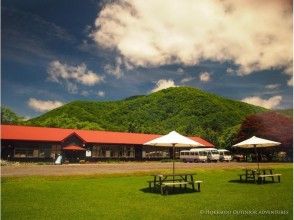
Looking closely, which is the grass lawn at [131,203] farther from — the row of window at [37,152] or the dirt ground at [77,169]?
the row of window at [37,152]

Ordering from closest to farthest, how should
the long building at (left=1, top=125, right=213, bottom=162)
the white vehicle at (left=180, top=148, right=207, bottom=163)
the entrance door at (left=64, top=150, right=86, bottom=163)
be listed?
the long building at (left=1, top=125, right=213, bottom=162)
the entrance door at (left=64, top=150, right=86, bottom=163)
the white vehicle at (left=180, top=148, right=207, bottom=163)

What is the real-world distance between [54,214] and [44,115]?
11058cm

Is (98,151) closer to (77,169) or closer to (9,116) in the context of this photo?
(77,169)

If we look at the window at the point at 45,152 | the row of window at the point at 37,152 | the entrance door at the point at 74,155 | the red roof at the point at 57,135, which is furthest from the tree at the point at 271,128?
the window at the point at 45,152

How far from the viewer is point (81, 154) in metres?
53.4

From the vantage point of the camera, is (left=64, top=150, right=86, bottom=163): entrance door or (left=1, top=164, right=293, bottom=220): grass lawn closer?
(left=1, top=164, right=293, bottom=220): grass lawn

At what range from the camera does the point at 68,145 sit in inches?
2068

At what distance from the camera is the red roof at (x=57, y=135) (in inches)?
1918

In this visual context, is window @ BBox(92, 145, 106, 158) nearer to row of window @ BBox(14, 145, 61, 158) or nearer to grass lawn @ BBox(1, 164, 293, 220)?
row of window @ BBox(14, 145, 61, 158)

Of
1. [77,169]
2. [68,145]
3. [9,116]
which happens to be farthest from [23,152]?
[9,116]

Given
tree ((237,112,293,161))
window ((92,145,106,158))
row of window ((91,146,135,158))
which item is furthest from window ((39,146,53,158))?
tree ((237,112,293,161))

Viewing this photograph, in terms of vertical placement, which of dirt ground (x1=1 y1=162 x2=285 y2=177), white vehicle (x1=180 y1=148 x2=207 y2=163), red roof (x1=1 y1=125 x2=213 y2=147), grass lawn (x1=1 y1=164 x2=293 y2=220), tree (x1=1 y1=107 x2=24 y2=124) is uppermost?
tree (x1=1 y1=107 x2=24 y2=124)

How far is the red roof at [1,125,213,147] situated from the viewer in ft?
160

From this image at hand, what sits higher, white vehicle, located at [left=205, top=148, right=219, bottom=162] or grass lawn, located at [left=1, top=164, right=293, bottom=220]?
white vehicle, located at [left=205, top=148, right=219, bottom=162]
